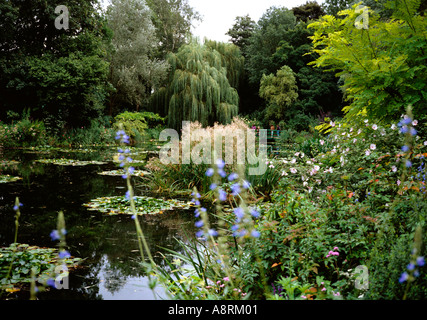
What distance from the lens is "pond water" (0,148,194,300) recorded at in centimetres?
264

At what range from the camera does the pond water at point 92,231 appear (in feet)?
8.68

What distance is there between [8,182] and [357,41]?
23.1 ft

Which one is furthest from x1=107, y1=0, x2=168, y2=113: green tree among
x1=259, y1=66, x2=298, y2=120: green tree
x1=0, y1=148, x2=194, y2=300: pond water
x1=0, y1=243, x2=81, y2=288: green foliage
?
x1=0, y1=243, x2=81, y2=288: green foliage

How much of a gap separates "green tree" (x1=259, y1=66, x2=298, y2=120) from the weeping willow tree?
5987mm

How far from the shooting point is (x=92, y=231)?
4.01 meters

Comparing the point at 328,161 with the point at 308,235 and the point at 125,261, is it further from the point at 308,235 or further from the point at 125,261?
→ the point at 125,261

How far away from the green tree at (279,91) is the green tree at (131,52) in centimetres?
871

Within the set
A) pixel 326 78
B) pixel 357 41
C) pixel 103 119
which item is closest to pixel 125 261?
pixel 357 41

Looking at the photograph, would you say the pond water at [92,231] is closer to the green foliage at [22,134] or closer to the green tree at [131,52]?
the green foliage at [22,134]

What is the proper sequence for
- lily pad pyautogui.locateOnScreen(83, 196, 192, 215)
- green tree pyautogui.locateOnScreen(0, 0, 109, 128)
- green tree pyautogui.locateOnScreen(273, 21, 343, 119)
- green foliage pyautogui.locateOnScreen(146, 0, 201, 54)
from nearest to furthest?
lily pad pyautogui.locateOnScreen(83, 196, 192, 215), green tree pyautogui.locateOnScreen(0, 0, 109, 128), green tree pyautogui.locateOnScreen(273, 21, 343, 119), green foliage pyautogui.locateOnScreen(146, 0, 201, 54)

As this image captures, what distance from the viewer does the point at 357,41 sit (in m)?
3.55

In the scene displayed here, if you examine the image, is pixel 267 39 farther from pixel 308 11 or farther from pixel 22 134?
pixel 22 134

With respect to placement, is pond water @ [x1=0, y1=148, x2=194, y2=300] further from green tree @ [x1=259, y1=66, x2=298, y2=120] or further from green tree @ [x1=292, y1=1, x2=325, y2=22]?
green tree @ [x1=292, y1=1, x2=325, y2=22]

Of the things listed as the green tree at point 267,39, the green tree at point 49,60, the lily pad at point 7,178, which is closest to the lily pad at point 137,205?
the lily pad at point 7,178
